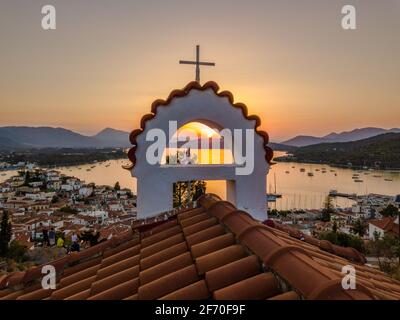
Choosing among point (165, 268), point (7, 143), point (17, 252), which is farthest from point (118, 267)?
point (7, 143)

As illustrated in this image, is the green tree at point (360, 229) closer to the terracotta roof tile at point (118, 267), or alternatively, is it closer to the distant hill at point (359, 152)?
the distant hill at point (359, 152)

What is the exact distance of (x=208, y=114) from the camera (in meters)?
4.17

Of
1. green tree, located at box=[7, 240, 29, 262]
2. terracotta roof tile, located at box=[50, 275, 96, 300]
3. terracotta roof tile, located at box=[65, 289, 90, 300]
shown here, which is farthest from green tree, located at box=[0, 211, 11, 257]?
terracotta roof tile, located at box=[65, 289, 90, 300]

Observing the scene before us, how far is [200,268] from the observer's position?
224 centimetres

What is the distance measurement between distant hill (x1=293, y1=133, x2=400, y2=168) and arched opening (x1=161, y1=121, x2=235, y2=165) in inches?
2008

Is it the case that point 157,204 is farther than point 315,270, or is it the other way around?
point 157,204

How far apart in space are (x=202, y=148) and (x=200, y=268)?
7.78ft

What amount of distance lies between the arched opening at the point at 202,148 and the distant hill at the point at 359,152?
5101 centimetres

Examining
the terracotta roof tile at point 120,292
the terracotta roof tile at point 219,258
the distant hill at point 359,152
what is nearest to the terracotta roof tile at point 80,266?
the terracotta roof tile at point 120,292

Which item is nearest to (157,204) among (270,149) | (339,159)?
(270,149)

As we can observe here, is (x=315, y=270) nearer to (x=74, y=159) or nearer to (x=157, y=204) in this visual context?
(x=157, y=204)

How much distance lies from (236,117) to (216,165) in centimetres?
63

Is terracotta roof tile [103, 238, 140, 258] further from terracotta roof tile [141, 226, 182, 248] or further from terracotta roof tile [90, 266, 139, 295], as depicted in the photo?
terracotta roof tile [90, 266, 139, 295]

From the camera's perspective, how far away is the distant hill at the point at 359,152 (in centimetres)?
5465
